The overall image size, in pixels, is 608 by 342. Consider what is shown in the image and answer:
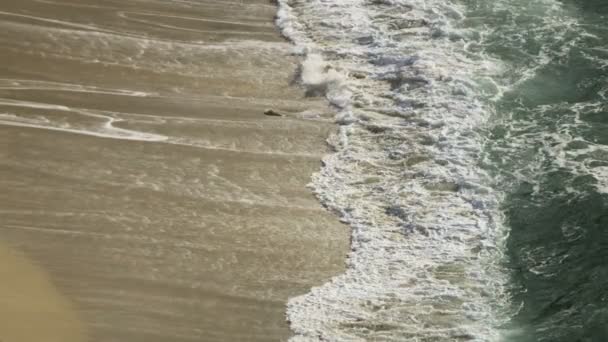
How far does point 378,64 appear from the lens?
11.8 m

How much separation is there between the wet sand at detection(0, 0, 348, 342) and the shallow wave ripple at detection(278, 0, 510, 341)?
283 millimetres

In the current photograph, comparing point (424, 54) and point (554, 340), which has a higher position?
point (424, 54)

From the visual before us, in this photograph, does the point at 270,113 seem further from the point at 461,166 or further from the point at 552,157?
the point at 552,157

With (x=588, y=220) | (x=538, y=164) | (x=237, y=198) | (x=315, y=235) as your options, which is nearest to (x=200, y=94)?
(x=237, y=198)

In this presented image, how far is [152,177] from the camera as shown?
9.33m

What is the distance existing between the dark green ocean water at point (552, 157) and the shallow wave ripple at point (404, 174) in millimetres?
208

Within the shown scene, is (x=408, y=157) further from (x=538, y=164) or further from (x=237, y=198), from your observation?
(x=237, y=198)

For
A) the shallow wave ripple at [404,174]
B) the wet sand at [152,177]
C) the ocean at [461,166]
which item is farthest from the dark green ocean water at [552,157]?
the wet sand at [152,177]

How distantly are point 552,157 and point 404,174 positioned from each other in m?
1.47

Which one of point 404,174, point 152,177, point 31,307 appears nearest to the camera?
point 31,307

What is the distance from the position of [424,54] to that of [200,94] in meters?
2.81

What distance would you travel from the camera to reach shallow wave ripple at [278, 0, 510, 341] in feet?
25.8

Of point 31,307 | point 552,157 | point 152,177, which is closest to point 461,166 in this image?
point 552,157

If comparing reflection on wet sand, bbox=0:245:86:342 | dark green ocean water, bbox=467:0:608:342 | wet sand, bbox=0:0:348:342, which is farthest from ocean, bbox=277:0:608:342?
reflection on wet sand, bbox=0:245:86:342
